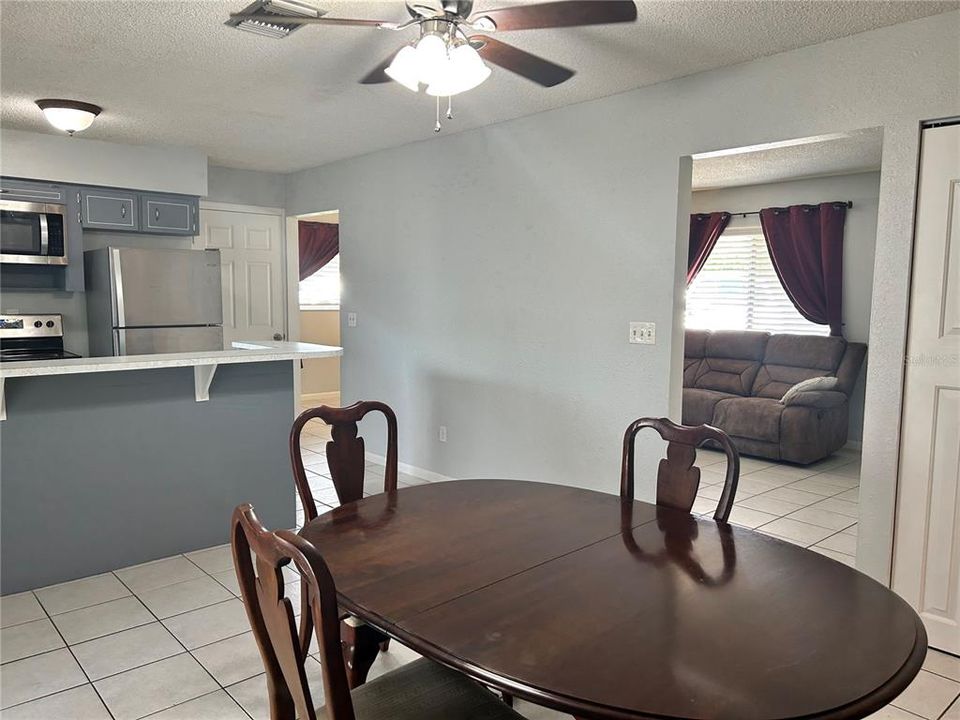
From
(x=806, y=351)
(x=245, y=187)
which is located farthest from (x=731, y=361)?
(x=245, y=187)

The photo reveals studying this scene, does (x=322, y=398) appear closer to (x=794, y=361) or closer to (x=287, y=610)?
(x=794, y=361)

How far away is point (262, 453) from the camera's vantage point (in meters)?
3.61

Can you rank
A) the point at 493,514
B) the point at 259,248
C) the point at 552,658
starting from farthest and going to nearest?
1. the point at 259,248
2. the point at 493,514
3. the point at 552,658

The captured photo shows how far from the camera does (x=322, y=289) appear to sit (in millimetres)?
7844

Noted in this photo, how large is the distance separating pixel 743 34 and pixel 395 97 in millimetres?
1741

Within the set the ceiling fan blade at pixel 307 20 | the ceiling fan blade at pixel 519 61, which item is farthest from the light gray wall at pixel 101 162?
the ceiling fan blade at pixel 519 61

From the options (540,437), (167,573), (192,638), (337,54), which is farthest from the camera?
(540,437)

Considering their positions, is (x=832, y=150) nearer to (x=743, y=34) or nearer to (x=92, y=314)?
(x=743, y=34)

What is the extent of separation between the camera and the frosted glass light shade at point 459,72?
76.0 inches

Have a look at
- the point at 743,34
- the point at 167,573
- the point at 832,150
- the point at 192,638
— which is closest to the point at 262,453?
the point at 167,573

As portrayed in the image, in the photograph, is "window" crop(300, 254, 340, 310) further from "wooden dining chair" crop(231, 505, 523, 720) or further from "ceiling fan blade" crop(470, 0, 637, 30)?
"wooden dining chair" crop(231, 505, 523, 720)

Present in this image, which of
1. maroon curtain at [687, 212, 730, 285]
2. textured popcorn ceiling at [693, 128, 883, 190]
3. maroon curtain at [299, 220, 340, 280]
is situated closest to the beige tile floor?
textured popcorn ceiling at [693, 128, 883, 190]

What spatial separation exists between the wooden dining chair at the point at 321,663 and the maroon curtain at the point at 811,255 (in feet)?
17.7

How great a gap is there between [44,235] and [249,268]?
1674 mm
